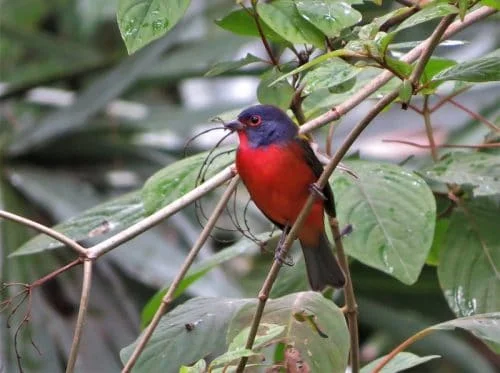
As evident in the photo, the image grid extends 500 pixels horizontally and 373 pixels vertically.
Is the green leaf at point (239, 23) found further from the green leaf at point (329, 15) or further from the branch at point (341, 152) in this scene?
the branch at point (341, 152)

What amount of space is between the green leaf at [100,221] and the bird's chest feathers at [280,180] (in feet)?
0.81

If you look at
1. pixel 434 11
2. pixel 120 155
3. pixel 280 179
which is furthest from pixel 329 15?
pixel 120 155

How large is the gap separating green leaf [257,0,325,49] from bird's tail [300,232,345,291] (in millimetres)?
649

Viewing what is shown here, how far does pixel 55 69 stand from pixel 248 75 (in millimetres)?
967

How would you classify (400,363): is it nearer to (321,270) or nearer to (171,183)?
(321,270)

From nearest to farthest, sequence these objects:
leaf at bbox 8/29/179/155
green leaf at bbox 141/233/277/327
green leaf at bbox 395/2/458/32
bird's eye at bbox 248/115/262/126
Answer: green leaf at bbox 395/2/458/32 → green leaf at bbox 141/233/277/327 → bird's eye at bbox 248/115/262/126 → leaf at bbox 8/29/179/155

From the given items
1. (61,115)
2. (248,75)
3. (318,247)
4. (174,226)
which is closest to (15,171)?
(61,115)

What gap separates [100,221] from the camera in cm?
218

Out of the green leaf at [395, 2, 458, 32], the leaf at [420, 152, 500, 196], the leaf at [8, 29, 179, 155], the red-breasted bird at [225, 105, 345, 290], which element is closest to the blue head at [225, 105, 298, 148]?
the red-breasted bird at [225, 105, 345, 290]

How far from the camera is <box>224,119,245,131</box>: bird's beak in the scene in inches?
90.0

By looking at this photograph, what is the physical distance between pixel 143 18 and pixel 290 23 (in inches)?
10.5

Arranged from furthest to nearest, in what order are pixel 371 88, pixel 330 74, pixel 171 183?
pixel 171 183
pixel 371 88
pixel 330 74

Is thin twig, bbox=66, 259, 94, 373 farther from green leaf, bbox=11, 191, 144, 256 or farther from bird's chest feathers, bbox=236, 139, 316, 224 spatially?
bird's chest feathers, bbox=236, 139, 316, 224

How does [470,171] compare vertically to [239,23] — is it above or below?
below
